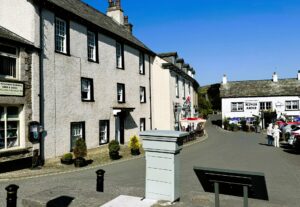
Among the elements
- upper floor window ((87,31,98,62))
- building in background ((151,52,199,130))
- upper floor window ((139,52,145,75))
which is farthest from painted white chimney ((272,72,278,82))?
upper floor window ((87,31,98,62))

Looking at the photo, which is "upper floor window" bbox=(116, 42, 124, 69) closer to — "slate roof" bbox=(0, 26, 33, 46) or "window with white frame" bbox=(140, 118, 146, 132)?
"window with white frame" bbox=(140, 118, 146, 132)

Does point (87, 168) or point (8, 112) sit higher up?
point (8, 112)

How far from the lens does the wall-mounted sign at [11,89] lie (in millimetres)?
13015

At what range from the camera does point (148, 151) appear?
711 centimetres

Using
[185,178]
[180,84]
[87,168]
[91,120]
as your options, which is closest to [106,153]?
[91,120]

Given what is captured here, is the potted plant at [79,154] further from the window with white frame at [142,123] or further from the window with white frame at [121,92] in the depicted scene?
the window with white frame at [142,123]

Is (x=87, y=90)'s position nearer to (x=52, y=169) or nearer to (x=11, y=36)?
(x=11, y=36)

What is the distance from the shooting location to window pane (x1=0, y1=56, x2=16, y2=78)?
13492 mm

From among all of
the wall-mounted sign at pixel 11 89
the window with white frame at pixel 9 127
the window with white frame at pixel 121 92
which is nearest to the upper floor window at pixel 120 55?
the window with white frame at pixel 121 92

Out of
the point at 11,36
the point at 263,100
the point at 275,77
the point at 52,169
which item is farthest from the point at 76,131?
the point at 275,77

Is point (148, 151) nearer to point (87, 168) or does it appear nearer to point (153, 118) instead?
point (87, 168)

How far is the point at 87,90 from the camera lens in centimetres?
1938

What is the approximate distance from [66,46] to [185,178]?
10491 millimetres

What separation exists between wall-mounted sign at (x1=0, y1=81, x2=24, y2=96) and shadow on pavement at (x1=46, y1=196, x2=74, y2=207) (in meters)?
7.68
